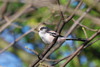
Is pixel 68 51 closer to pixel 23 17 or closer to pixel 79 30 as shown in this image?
pixel 79 30

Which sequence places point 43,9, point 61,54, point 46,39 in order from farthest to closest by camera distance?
1. point 43,9
2. point 61,54
3. point 46,39

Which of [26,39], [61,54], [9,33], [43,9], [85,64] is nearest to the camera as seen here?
[85,64]

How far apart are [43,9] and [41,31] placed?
1.20m

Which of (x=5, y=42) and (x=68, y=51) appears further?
(x=5, y=42)

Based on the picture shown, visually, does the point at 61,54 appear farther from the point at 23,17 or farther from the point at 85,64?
the point at 23,17

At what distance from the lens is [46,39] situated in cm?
416

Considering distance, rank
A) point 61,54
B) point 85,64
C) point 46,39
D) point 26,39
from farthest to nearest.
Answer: point 26,39, point 61,54, point 85,64, point 46,39

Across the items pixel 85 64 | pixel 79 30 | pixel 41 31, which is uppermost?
pixel 41 31

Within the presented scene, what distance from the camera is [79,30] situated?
4.89m

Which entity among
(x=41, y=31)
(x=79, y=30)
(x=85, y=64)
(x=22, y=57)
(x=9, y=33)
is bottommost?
(x=22, y=57)

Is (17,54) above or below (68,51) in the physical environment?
below

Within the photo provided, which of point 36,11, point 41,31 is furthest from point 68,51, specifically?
point 36,11

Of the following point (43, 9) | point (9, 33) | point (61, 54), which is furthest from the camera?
point (9, 33)

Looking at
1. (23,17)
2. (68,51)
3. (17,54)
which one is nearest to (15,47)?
(17,54)
